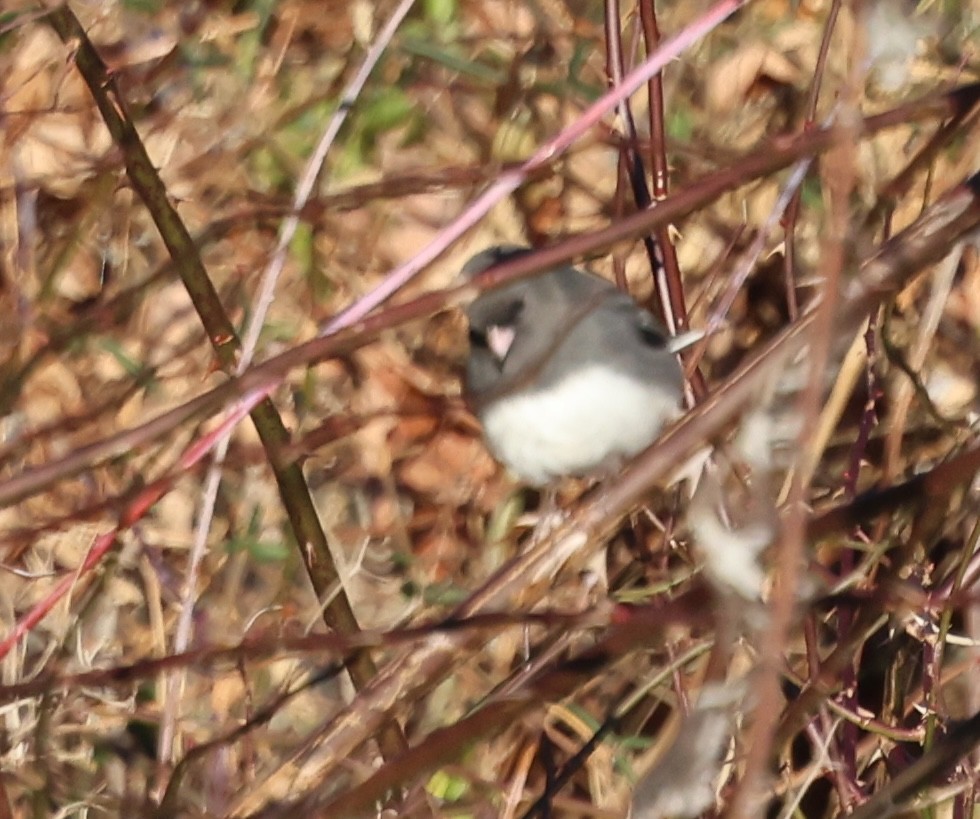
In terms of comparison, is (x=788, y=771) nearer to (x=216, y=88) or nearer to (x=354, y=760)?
(x=354, y=760)

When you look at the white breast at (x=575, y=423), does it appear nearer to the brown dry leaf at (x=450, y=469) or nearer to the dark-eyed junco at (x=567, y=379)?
the dark-eyed junco at (x=567, y=379)

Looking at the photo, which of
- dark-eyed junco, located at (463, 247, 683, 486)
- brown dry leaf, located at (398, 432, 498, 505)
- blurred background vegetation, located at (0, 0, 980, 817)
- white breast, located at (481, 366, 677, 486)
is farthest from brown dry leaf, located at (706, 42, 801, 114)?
brown dry leaf, located at (398, 432, 498, 505)

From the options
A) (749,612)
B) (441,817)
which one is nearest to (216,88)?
A: (441,817)

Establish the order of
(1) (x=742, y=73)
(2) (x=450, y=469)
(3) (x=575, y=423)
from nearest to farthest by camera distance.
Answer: (3) (x=575, y=423)
(1) (x=742, y=73)
(2) (x=450, y=469)

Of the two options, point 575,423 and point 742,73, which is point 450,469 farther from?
point 742,73

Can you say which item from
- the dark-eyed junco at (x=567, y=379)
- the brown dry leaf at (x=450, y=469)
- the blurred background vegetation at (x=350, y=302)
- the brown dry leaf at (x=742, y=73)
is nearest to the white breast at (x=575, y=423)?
the dark-eyed junco at (x=567, y=379)

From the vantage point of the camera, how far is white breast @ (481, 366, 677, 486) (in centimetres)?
203

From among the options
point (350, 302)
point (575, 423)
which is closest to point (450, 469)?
point (350, 302)

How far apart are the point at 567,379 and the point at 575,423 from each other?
0.06 m

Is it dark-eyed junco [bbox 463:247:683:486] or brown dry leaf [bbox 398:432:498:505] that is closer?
dark-eyed junco [bbox 463:247:683:486]

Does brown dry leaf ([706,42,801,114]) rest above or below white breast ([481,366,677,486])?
above

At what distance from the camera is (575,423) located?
2025 millimetres

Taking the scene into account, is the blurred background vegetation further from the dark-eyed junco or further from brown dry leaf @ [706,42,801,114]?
the dark-eyed junco

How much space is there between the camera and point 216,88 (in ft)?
8.20
